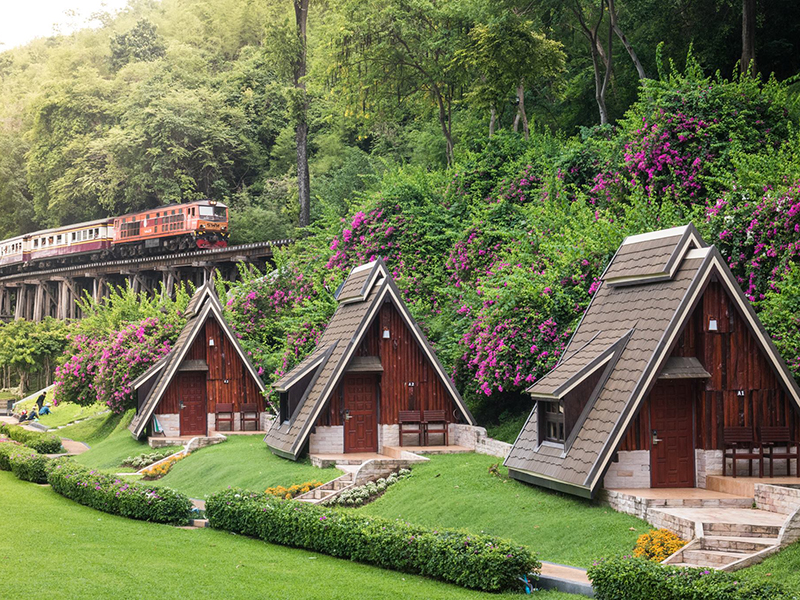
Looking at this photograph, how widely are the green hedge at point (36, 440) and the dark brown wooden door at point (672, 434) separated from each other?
72.0ft

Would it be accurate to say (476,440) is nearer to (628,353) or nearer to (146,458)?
(628,353)

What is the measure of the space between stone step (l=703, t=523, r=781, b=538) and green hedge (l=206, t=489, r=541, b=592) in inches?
104

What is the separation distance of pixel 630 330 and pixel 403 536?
19.6 feet

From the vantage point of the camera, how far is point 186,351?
94.9 ft

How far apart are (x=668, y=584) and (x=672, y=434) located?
19.8ft

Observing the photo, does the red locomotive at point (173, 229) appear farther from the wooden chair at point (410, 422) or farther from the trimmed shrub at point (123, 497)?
the trimmed shrub at point (123, 497)

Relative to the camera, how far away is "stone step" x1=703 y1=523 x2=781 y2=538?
12.6 metres

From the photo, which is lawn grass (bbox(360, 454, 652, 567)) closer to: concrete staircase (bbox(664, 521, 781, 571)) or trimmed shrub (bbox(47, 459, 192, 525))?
concrete staircase (bbox(664, 521, 781, 571))

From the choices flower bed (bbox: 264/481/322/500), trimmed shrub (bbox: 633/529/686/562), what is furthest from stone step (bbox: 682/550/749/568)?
flower bed (bbox: 264/481/322/500)

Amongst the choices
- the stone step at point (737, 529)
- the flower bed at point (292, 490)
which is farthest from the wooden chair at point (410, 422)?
the stone step at point (737, 529)

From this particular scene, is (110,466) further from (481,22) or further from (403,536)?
(481,22)

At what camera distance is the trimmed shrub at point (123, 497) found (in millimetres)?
17031

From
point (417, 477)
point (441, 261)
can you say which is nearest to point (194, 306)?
point (441, 261)

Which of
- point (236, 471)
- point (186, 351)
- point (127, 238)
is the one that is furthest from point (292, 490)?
point (127, 238)
